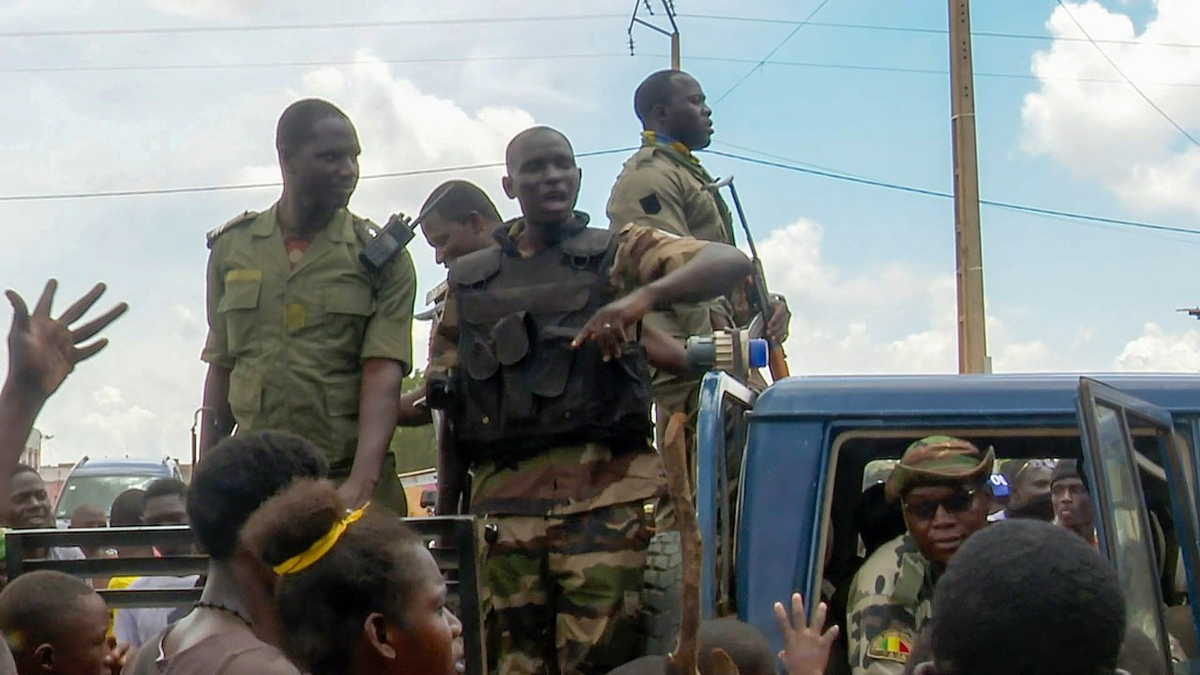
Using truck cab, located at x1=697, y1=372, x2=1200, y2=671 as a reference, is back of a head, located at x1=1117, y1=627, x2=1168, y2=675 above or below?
below

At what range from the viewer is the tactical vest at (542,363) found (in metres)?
3.92

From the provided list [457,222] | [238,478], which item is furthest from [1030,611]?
[457,222]

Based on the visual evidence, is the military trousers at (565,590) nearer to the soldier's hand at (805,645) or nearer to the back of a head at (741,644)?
the back of a head at (741,644)

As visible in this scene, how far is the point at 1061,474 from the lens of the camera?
4.32 meters

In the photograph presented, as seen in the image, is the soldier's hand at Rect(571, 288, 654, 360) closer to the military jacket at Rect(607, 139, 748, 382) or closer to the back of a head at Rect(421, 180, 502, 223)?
the military jacket at Rect(607, 139, 748, 382)

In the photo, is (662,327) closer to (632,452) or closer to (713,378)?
(632,452)

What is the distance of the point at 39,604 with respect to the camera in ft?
11.0

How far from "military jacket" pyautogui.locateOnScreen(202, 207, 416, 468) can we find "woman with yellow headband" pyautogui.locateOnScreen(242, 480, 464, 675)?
5.93ft

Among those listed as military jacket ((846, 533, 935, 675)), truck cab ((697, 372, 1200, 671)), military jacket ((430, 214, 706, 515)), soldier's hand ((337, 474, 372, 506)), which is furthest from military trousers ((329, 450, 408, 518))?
military jacket ((846, 533, 935, 675))

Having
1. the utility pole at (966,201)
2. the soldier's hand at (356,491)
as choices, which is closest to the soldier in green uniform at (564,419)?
the soldier's hand at (356,491)

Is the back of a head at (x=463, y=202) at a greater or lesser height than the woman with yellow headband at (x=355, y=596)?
greater

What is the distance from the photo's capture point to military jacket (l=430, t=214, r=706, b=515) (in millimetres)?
3902

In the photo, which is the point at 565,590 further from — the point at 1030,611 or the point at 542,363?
the point at 1030,611

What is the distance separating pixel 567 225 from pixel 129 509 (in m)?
3.98
